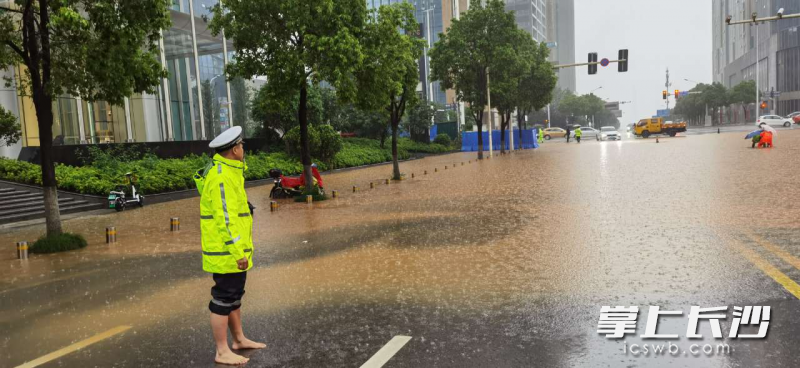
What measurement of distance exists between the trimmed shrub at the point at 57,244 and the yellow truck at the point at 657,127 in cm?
5453

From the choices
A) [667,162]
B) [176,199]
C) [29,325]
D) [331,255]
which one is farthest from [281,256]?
[667,162]

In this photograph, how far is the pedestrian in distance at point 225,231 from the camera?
4.26 m

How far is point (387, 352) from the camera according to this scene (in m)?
4.50

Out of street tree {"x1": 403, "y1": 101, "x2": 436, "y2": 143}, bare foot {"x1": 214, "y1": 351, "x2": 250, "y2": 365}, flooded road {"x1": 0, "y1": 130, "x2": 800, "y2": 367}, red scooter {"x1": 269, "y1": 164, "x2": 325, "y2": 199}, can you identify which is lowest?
flooded road {"x1": 0, "y1": 130, "x2": 800, "y2": 367}

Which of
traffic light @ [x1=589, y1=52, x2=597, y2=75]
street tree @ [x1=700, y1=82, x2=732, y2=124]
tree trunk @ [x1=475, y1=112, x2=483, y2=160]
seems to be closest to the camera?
Result: traffic light @ [x1=589, y1=52, x2=597, y2=75]

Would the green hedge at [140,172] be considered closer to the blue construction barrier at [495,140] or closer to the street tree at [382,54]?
the street tree at [382,54]

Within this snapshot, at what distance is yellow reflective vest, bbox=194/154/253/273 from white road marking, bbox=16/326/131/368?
1.59 m

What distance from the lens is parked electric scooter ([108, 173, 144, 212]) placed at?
16312mm

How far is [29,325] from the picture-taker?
18.9 feet

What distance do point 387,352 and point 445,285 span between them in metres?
2.06

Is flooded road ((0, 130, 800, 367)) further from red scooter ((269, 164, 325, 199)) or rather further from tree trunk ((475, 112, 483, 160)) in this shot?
tree trunk ((475, 112, 483, 160))

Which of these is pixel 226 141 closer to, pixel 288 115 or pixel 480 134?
pixel 288 115

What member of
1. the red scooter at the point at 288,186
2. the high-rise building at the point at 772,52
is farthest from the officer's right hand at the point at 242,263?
the high-rise building at the point at 772,52

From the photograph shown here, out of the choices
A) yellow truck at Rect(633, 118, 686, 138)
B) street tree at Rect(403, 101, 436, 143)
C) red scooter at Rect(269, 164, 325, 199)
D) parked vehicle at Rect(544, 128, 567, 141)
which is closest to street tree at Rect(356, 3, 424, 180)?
red scooter at Rect(269, 164, 325, 199)
